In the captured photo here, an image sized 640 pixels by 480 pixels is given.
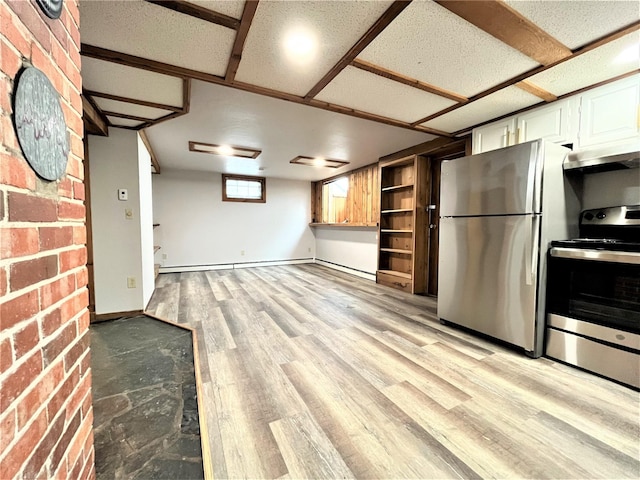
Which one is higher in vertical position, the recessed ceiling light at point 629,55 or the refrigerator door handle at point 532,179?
the recessed ceiling light at point 629,55

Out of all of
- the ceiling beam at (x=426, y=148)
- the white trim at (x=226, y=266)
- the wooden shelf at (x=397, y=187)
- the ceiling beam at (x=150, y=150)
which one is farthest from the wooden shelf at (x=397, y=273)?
the ceiling beam at (x=150, y=150)

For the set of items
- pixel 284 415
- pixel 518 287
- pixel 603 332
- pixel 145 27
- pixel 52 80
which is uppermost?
pixel 145 27

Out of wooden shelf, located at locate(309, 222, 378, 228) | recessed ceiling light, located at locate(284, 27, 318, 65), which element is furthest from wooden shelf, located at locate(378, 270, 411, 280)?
recessed ceiling light, located at locate(284, 27, 318, 65)

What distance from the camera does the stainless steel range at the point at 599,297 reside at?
166cm

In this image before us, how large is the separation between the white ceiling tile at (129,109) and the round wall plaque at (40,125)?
1.92 m

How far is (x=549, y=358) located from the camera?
203cm

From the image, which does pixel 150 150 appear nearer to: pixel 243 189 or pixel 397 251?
pixel 243 189

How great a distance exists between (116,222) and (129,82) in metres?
1.51

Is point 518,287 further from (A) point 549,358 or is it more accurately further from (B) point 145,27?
(B) point 145,27

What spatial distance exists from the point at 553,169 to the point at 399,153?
241 centimetres

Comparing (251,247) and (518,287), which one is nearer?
(518,287)

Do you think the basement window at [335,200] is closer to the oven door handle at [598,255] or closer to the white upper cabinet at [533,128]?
the white upper cabinet at [533,128]

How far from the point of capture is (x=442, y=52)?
1687mm

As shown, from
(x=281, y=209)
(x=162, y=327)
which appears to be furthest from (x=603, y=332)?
(x=281, y=209)
